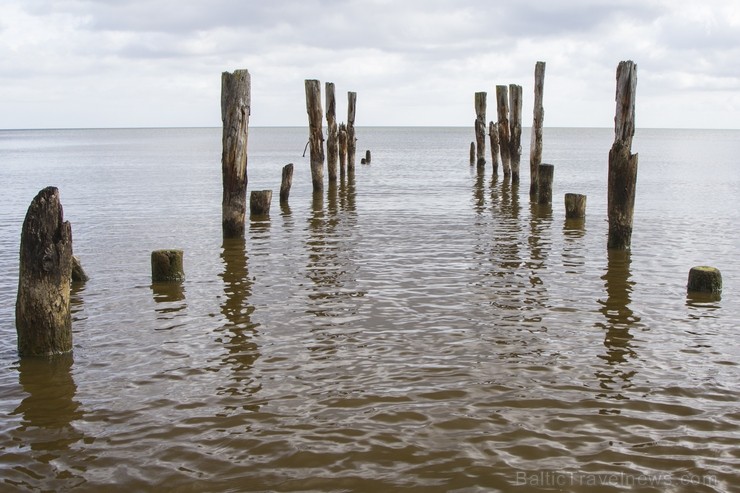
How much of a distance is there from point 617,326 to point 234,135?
7363 mm

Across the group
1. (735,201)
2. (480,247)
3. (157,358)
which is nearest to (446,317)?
(157,358)

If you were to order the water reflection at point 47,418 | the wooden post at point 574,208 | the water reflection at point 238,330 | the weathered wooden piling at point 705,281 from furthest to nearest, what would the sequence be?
the wooden post at point 574,208 → the weathered wooden piling at point 705,281 → the water reflection at point 238,330 → the water reflection at point 47,418

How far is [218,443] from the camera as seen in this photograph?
4.88 metres

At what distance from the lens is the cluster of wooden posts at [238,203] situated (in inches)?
252

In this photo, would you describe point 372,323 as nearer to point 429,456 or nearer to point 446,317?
point 446,317

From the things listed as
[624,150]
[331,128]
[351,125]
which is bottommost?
[624,150]

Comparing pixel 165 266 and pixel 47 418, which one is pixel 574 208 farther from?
pixel 47 418

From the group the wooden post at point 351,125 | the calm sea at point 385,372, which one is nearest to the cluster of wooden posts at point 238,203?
the calm sea at point 385,372

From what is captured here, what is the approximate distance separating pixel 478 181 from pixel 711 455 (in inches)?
920

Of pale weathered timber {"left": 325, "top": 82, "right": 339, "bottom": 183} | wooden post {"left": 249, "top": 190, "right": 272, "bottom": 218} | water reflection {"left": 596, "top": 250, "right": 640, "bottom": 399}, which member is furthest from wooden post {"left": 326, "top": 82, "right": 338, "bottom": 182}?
water reflection {"left": 596, "top": 250, "right": 640, "bottom": 399}

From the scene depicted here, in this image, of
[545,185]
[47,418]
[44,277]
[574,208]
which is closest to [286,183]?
[545,185]

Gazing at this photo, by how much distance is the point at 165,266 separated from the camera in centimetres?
995

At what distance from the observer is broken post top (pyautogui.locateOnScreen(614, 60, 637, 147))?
11438mm

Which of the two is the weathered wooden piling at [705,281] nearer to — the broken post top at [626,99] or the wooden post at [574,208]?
the broken post top at [626,99]
